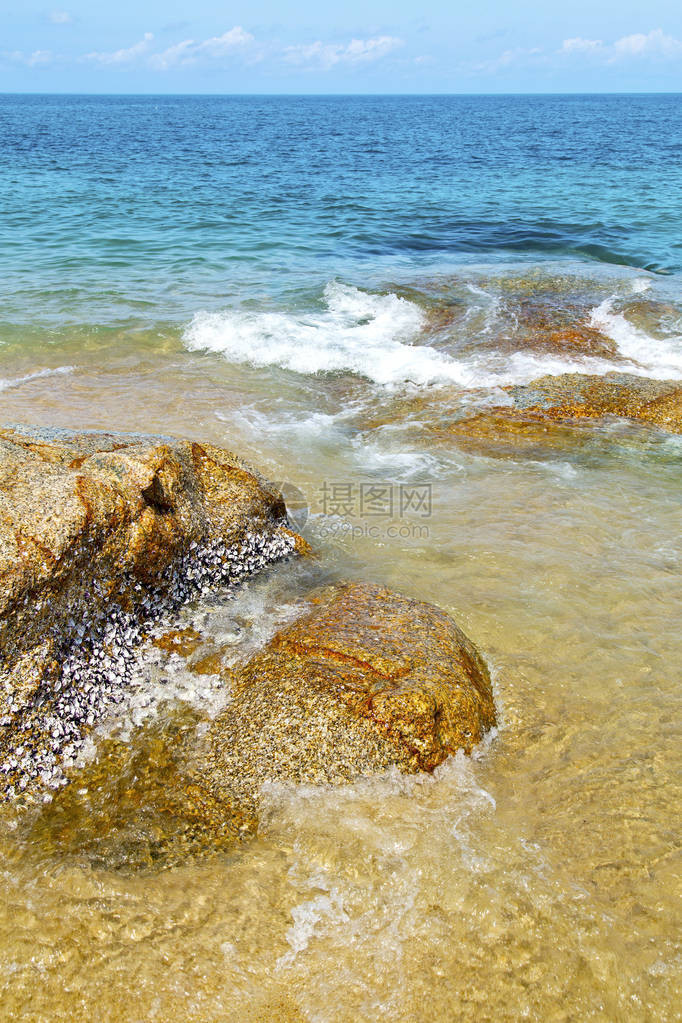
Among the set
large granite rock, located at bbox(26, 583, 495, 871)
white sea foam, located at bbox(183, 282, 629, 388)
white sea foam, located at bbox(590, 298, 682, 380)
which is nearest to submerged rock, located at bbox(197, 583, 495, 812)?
large granite rock, located at bbox(26, 583, 495, 871)

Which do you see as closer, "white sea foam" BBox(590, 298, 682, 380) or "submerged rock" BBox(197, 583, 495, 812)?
"submerged rock" BBox(197, 583, 495, 812)

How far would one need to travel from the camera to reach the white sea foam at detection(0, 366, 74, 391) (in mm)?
10125

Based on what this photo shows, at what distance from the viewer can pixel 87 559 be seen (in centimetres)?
451

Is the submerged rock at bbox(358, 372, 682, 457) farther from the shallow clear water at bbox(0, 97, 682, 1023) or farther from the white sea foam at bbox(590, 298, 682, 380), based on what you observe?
the white sea foam at bbox(590, 298, 682, 380)

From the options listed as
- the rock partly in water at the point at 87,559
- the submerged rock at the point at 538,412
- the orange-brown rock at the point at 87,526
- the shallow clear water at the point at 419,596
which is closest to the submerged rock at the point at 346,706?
the shallow clear water at the point at 419,596

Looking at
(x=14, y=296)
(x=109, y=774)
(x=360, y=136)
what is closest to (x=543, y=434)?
(x=109, y=774)

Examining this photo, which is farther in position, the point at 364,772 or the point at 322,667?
the point at 322,667

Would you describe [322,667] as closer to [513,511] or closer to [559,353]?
[513,511]

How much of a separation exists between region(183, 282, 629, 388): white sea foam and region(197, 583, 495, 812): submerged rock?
20.6 feet

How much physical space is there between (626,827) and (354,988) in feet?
5.73

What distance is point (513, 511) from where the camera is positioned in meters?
7.11

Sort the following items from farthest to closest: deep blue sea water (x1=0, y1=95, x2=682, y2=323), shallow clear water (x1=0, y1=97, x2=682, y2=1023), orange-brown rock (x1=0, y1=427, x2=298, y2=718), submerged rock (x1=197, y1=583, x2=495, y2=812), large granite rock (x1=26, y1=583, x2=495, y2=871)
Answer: deep blue sea water (x1=0, y1=95, x2=682, y2=323)
orange-brown rock (x1=0, y1=427, x2=298, y2=718)
submerged rock (x1=197, y1=583, x2=495, y2=812)
large granite rock (x1=26, y1=583, x2=495, y2=871)
shallow clear water (x1=0, y1=97, x2=682, y2=1023)

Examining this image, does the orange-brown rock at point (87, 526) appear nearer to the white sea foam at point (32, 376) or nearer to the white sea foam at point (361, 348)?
the white sea foam at point (32, 376)

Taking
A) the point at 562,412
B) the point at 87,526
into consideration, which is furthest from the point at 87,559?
the point at 562,412
